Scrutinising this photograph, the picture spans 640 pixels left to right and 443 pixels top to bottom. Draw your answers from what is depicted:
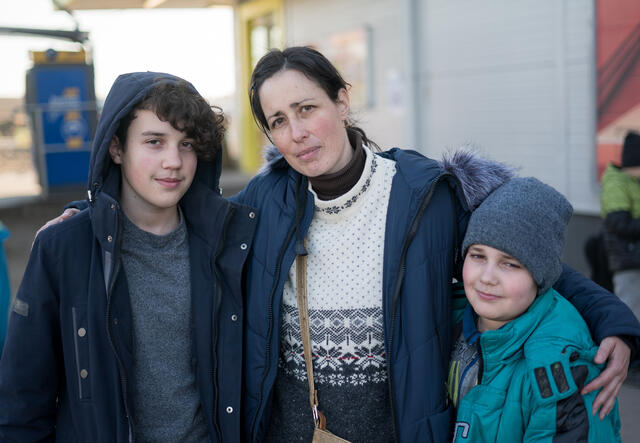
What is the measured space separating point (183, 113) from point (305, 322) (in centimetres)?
79

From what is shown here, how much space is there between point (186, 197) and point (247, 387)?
2.30 feet

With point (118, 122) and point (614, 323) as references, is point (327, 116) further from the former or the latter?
point (614, 323)

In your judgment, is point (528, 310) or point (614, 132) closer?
point (528, 310)

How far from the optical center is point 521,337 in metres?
1.95

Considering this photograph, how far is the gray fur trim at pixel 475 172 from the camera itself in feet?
7.14

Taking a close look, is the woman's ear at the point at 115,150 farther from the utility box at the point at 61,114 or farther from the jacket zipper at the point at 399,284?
the utility box at the point at 61,114

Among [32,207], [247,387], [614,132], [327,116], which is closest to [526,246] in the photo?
[327,116]

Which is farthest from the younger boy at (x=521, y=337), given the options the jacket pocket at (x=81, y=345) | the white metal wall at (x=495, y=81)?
the white metal wall at (x=495, y=81)

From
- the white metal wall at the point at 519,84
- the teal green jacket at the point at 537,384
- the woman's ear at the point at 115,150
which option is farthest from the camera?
the white metal wall at the point at 519,84

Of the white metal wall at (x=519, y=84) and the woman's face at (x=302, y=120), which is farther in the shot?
the white metal wall at (x=519, y=84)

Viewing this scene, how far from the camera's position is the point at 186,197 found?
2.41 metres

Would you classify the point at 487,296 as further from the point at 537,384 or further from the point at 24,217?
the point at 24,217

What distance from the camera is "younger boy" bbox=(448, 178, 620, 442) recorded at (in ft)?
6.05

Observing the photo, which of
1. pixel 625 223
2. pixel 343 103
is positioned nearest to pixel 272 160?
pixel 343 103
